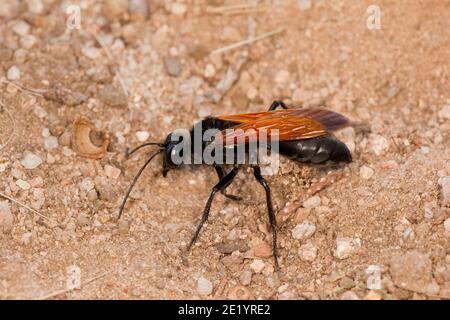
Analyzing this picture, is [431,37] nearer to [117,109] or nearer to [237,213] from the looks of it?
[237,213]

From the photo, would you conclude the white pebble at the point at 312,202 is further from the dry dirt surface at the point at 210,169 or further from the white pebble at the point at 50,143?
the white pebble at the point at 50,143

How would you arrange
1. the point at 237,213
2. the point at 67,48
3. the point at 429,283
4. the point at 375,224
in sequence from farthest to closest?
the point at 67,48, the point at 237,213, the point at 375,224, the point at 429,283

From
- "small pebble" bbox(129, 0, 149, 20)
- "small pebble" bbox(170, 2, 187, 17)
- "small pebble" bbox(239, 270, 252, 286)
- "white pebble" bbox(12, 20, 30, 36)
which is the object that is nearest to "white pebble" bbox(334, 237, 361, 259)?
"small pebble" bbox(239, 270, 252, 286)

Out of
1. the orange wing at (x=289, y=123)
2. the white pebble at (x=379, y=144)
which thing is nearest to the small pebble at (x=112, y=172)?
the orange wing at (x=289, y=123)

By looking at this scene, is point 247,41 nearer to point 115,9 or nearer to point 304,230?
point 115,9

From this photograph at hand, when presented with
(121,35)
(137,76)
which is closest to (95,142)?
(137,76)
